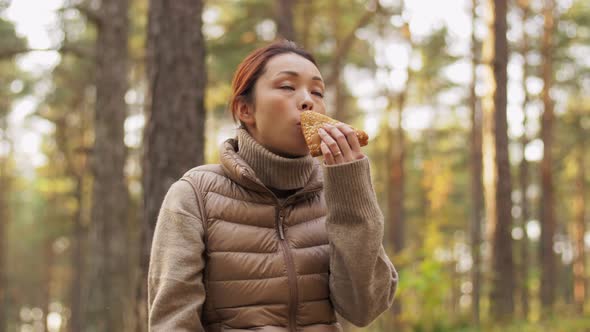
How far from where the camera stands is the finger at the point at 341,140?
7.32 ft

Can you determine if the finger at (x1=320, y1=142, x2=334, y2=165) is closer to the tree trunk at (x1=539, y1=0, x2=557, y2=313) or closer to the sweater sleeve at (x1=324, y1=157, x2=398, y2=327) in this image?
the sweater sleeve at (x1=324, y1=157, x2=398, y2=327)

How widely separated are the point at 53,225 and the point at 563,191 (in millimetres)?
21479

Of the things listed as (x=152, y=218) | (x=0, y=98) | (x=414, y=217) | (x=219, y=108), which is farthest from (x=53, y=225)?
(x=152, y=218)

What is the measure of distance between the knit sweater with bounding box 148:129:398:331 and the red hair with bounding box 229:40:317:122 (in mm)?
170

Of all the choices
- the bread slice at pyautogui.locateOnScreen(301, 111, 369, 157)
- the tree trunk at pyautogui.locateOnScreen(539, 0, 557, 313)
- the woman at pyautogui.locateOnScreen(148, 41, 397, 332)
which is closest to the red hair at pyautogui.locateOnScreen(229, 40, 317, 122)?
the woman at pyautogui.locateOnScreen(148, 41, 397, 332)

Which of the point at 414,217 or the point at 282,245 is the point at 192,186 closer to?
the point at 282,245

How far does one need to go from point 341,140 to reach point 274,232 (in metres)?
0.39

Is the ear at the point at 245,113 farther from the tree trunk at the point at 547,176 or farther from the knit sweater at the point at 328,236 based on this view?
the tree trunk at the point at 547,176

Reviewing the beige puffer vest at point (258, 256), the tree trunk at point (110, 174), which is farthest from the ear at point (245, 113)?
the tree trunk at point (110, 174)

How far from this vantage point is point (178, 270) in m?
2.20

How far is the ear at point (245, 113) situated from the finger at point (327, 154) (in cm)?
36

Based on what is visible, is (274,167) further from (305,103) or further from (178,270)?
(178,270)

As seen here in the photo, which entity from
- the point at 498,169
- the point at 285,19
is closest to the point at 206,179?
the point at 285,19

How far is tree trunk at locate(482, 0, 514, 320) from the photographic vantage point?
1180 centimetres
